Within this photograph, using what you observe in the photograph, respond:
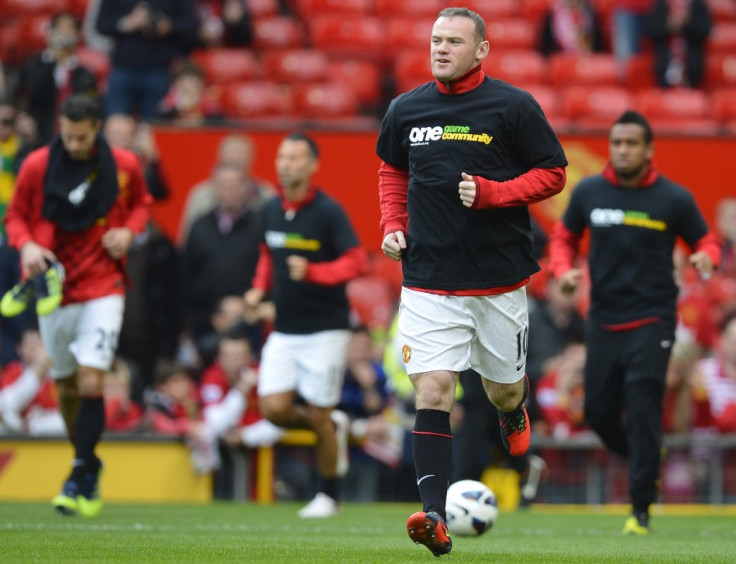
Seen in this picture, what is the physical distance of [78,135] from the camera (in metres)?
8.87

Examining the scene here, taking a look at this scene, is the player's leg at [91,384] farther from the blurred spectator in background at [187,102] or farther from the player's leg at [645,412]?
the blurred spectator in background at [187,102]

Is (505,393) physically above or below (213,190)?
above

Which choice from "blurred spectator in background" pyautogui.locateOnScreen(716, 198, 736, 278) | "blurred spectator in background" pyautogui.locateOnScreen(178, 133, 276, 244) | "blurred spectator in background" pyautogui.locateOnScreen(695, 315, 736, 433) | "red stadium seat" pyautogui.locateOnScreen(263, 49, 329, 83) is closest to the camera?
"blurred spectator in background" pyautogui.locateOnScreen(695, 315, 736, 433)

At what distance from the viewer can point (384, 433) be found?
1219 centimetres

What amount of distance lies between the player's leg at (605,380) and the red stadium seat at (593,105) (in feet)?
24.8

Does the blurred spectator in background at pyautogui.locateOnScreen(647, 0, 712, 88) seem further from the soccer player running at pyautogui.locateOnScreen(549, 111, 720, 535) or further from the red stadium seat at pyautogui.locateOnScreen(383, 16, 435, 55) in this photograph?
the soccer player running at pyautogui.locateOnScreen(549, 111, 720, 535)

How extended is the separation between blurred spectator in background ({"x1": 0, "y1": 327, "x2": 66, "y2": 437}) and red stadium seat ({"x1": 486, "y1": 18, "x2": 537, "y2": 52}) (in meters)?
7.79

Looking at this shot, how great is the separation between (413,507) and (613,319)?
3.62 meters

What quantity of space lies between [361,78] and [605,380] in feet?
28.7

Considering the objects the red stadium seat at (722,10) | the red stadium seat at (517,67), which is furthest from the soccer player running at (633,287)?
the red stadium seat at (722,10)

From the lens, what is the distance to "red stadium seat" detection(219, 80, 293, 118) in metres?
16.0

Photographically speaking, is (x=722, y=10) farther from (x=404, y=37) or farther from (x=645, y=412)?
(x=645, y=412)

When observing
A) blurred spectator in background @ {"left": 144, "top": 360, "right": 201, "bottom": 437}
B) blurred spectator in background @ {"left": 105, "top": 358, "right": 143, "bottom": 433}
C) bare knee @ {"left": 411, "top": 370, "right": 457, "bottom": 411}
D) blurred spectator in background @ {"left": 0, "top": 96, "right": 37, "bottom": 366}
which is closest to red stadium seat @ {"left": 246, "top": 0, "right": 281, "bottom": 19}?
blurred spectator in background @ {"left": 0, "top": 96, "right": 37, "bottom": 366}

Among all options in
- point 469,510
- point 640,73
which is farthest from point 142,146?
point 640,73
